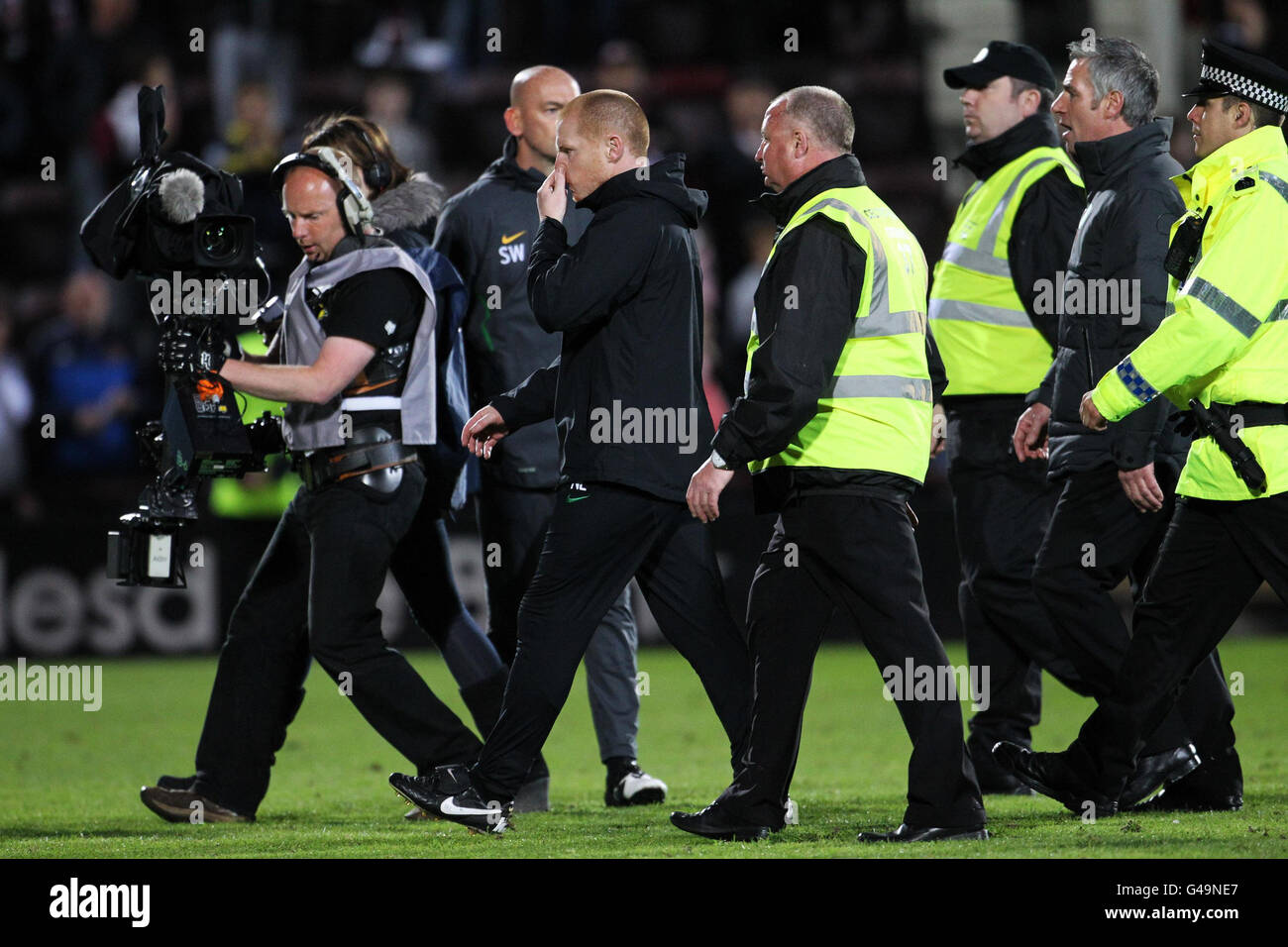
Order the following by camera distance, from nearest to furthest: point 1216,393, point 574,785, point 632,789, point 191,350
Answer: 1. point 1216,393
2. point 191,350
3. point 632,789
4. point 574,785

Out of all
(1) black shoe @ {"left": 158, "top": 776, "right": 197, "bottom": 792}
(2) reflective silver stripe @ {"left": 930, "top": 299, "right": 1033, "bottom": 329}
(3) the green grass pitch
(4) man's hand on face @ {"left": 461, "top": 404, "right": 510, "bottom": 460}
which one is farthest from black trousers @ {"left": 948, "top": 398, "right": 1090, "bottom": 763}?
(1) black shoe @ {"left": 158, "top": 776, "right": 197, "bottom": 792}

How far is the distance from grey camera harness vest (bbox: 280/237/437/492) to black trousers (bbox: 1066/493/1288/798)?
90.5 inches

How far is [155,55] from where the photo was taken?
1371 centimetres

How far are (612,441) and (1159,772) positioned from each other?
2.10m

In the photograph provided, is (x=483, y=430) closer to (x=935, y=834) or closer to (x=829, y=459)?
(x=829, y=459)

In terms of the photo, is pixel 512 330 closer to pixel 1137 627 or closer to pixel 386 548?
pixel 386 548

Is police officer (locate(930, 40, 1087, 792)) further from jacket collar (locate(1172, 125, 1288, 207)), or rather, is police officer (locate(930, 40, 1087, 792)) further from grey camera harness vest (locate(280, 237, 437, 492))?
grey camera harness vest (locate(280, 237, 437, 492))

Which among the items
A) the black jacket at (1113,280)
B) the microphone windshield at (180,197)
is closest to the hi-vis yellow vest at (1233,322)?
the black jacket at (1113,280)

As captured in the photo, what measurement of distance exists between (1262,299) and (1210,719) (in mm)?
1555

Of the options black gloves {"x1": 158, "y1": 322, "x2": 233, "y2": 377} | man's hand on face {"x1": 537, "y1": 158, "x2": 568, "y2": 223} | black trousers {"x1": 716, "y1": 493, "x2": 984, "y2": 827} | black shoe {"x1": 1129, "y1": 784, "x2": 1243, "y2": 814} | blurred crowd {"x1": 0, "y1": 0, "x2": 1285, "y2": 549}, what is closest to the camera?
black trousers {"x1": 716, "y1": 493, "x2": 984, "y2": 827}

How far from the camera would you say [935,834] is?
16.2 ft

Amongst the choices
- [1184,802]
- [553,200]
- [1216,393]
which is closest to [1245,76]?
[1216,393]

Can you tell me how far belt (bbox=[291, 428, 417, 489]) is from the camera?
564cm

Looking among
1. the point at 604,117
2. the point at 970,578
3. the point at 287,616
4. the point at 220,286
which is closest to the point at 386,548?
the point at 287,616
